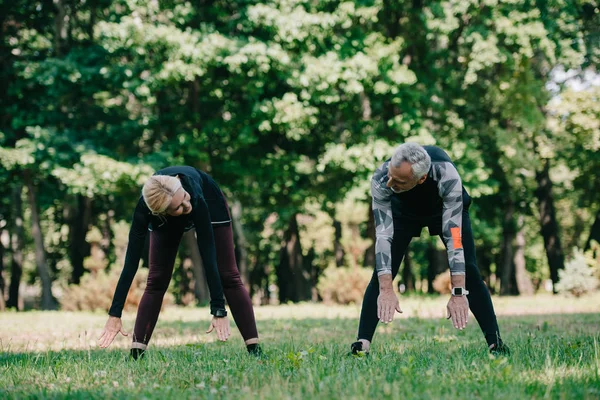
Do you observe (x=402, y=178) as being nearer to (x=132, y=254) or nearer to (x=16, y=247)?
(x=132, y=254)

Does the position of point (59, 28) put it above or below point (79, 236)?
above

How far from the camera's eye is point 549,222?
2230 centimetres

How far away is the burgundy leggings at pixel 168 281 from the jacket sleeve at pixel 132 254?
31 centimetres

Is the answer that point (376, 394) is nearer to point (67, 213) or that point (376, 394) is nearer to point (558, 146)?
point (558, 146)

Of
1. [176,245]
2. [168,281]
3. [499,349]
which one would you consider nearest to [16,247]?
[168,281]

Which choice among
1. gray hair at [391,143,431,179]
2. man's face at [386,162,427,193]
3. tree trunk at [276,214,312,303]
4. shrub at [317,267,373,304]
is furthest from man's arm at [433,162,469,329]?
tree trunk at [276,214,312,303]

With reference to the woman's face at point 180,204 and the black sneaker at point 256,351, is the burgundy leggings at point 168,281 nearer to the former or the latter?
the black sneaker at point 256,351

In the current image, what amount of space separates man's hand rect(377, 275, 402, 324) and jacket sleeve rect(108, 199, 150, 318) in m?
1.84

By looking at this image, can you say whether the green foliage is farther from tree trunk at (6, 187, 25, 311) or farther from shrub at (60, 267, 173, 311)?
shrub at (60, 267, 173, 311)

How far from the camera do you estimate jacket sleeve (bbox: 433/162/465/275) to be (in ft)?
14.5

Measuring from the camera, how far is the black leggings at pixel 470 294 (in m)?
4.78

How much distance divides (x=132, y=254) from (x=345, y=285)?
1093 centimetres

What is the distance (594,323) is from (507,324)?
1.21 metres

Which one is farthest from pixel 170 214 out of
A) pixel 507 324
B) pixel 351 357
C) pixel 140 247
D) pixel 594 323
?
pixel 594 323
